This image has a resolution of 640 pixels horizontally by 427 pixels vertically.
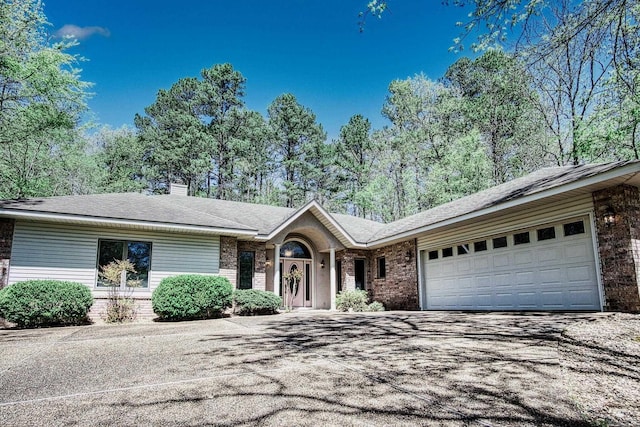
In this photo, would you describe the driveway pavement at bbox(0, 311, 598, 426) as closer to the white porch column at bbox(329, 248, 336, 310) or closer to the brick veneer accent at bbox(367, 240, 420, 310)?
the brick veneer accent at bbox(367, 240, 420, 310)

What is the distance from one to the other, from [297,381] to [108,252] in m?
10.0

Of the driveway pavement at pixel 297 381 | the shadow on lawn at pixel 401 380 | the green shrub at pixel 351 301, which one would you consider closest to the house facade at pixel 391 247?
the green shrub at pixel 351 301

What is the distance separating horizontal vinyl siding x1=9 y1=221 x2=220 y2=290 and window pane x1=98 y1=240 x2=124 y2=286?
16 cm

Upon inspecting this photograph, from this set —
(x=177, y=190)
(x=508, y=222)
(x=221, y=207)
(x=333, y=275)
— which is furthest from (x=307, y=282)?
(x=508, y=222)

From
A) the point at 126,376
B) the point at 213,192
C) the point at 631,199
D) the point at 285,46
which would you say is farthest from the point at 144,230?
the point at 213,192

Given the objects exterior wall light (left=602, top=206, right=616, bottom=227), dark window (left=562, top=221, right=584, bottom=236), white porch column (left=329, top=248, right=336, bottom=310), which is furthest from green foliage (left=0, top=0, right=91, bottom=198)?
exterior wall light (left=602, top=206, right=616, bottom=227)

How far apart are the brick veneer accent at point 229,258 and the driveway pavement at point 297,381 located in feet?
21.5

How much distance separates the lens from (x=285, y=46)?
17969 millimetres

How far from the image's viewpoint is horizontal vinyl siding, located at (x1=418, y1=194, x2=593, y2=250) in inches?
355

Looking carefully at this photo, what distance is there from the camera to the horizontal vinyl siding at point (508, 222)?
29.6 ft

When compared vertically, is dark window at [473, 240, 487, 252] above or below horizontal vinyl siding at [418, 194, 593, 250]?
below

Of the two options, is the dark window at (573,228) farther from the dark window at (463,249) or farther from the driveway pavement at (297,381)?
the driveway pavement at (297,381)

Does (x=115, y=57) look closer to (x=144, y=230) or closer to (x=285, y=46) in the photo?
(x=285, y=46)

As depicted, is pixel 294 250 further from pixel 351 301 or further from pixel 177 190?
pixel 177 190
